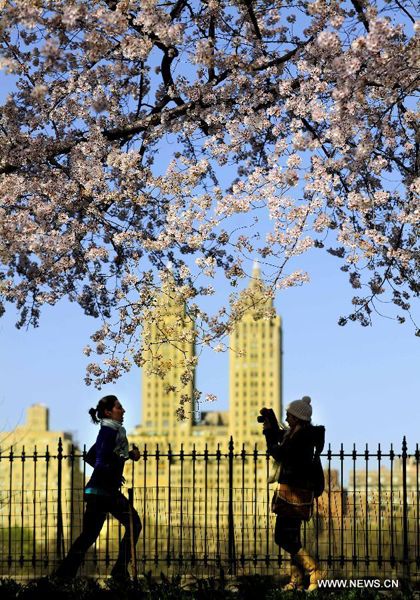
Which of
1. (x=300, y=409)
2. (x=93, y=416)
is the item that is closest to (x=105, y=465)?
(x=93, y=416)

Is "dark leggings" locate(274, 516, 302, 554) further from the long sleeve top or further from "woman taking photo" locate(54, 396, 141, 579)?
the long sleeve top

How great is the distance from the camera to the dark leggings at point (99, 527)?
11.3 meters

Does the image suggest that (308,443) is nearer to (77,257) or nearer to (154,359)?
(154,359)

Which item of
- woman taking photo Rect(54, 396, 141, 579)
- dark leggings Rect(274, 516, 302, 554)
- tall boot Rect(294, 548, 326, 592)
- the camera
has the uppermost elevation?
the camera

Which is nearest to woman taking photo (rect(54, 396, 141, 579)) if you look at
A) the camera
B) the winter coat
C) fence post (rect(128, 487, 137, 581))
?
fence post (rect(128, 487, 137, 581))

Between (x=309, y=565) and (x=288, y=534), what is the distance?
1.23ft

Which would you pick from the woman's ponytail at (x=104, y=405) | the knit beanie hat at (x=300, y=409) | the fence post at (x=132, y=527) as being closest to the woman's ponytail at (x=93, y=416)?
the woman's ponytail at (x=104, y=405)

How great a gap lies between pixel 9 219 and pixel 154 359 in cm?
241

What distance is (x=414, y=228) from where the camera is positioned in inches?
534

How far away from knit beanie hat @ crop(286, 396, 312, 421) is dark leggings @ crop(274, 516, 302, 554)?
1.02m

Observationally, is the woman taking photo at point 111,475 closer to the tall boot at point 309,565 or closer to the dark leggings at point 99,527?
the dark leggings at point 99,527

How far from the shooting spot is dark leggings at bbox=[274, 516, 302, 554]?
11125 millimetres

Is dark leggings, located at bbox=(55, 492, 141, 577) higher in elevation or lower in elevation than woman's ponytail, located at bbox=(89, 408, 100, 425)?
lower

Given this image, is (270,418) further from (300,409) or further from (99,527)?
(99,527)
